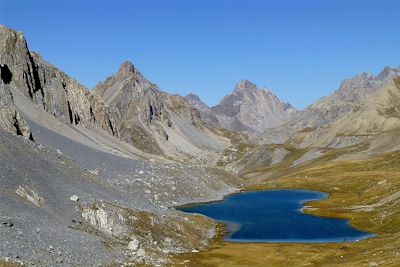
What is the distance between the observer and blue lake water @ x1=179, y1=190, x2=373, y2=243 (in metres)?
106

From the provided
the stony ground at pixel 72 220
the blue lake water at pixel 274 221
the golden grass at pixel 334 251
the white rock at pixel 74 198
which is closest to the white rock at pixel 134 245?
the stony ground at pixel 72 220

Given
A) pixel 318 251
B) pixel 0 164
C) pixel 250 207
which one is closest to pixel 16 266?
pixel 0 164

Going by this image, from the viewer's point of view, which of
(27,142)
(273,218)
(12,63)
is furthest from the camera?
(12,63)

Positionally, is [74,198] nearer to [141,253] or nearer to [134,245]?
[134,245]

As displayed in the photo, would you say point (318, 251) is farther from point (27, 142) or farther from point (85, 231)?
point (27, 142)

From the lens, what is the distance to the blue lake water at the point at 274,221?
105812 mm

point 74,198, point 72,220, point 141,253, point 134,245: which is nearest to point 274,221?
point 74,198

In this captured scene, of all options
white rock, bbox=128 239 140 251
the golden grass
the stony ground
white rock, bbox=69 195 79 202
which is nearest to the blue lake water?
the golden grass

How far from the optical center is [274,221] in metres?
128

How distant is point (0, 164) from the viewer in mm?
82000

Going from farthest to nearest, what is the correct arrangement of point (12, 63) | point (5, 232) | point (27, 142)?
1. point (12, 63)
2. point (27, 142)
3. point (5, 232)

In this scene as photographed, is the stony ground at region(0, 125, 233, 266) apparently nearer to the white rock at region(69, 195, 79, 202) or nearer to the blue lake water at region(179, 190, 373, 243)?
the white rock at region(69, 195, 79, 202)

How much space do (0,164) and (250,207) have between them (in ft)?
294

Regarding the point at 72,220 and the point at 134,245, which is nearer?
the point at 134,245
